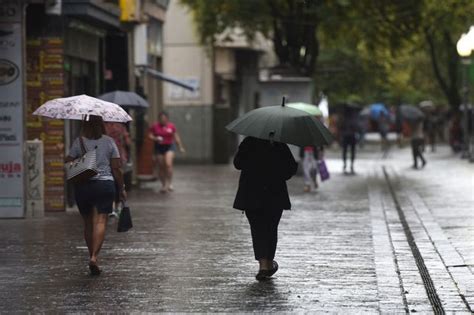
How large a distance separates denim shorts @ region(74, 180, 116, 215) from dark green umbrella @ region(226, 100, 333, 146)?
1473mm

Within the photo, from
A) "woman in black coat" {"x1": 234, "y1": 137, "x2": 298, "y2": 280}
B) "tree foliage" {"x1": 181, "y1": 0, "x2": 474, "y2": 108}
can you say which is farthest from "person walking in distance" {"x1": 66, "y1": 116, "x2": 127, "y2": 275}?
"tree foliage" {"x1": 181, "y1": 0, "x2": 474, "y2": 108}

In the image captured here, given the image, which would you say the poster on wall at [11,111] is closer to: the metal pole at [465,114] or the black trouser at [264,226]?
the black trouser at [264,226]

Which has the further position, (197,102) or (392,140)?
(392,140)

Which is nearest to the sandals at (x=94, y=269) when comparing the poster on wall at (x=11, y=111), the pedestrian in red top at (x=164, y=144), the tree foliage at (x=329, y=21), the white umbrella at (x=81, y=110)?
the white umbrella at (x=81, y=110)

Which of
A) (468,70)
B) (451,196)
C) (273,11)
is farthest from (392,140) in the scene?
(451,196)

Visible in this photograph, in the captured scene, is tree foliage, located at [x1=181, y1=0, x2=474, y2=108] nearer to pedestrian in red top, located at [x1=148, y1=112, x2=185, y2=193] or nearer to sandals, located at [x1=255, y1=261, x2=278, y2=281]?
pedestrian in red top, located at [x1=148, y1=112, x2=185, y2=193]

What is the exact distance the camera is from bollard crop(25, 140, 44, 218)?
683 inches

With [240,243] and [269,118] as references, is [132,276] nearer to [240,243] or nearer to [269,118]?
[269,118]

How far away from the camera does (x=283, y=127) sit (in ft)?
36.5

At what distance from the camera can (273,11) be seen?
30609 millimetres

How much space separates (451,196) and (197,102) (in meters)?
15.5

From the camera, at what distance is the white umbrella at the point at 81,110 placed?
1155 centimetres

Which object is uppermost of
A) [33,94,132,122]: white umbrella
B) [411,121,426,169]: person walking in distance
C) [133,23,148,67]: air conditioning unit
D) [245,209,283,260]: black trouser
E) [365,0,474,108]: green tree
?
[365,0,474,108]: green tree

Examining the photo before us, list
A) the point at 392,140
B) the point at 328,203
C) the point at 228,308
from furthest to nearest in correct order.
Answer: the point at 392,140 → the point at 328,203 → the point at 228,308
